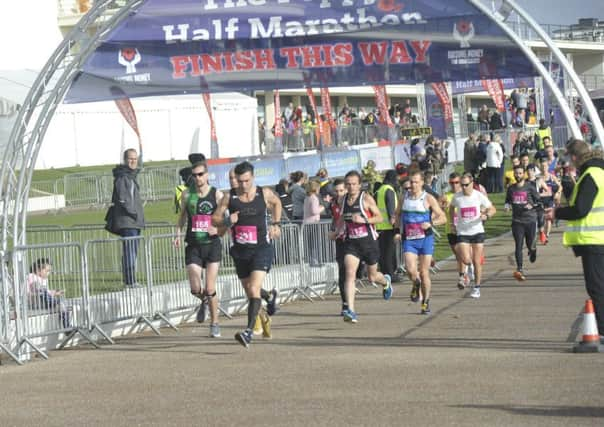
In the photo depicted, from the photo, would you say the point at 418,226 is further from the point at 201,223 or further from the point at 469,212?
the point at 201,223

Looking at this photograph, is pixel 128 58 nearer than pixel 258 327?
No

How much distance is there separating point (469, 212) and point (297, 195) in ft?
17.8

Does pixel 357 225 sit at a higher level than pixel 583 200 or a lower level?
lower

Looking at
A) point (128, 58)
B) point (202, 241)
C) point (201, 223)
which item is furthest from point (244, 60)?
point (202, 241)

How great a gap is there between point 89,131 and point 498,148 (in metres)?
14.9

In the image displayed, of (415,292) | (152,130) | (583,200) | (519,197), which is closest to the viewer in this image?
(583,200)

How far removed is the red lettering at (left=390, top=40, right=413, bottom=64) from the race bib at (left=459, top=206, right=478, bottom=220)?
219cm

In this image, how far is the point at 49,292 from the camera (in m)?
13.9

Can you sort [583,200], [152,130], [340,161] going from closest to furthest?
[583,200], [340,161], [152,130]

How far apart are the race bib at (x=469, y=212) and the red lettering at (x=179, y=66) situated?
441 centimetres

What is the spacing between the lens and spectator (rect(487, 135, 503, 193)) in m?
38.2

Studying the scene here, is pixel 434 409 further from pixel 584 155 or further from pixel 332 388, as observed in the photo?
pixel 584 155

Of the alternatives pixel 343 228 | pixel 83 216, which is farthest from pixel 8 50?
pixel 343 228

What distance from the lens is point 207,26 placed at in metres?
18.2
